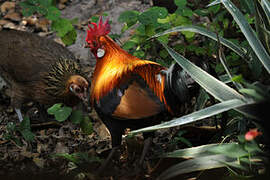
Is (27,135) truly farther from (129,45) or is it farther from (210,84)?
(210,84)

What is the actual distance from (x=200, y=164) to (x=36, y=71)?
2.33 m

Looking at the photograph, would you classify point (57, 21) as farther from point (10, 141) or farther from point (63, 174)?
point (63, 174)

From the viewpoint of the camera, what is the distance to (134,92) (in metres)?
2.68

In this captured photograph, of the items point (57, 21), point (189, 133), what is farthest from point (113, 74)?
point (57, 21)

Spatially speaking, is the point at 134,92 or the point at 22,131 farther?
the point at 22,131

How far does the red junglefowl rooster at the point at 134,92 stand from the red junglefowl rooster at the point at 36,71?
94 centimetres

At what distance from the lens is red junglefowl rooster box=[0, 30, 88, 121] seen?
12.7 ft

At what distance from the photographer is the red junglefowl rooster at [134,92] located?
8.64 feet

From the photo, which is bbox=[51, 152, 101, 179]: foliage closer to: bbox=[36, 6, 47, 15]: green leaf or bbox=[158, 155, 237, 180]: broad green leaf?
bbox=[158, 155, 237, 180]: broad green leaf

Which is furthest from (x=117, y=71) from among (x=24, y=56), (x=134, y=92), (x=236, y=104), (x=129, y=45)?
(x=24, y=56)

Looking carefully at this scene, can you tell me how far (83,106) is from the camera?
167 inches

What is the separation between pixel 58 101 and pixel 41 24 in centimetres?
190

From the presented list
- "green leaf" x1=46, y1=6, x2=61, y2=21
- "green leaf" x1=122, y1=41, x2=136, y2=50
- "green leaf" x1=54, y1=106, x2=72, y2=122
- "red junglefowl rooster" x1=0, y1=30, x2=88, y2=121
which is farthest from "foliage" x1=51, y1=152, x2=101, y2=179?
"green leaf" x1=46, y1=6, x2=61, y2=21

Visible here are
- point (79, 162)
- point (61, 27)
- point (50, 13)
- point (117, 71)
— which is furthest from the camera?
point (61, 27)
